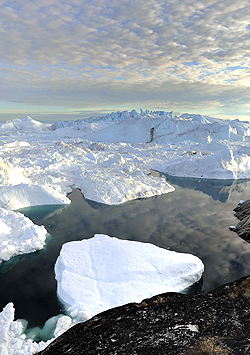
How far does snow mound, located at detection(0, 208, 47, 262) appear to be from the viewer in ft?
32.0

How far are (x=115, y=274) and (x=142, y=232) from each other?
4834mm

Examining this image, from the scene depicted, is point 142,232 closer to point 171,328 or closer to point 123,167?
point 171,328

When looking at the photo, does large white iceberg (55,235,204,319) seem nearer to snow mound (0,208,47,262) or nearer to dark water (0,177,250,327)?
dark water (0,177,250,327)

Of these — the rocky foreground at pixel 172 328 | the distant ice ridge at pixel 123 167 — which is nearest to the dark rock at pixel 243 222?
the distant ice ridge at pixel 123 167

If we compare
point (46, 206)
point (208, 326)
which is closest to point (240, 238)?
point (208, 326)

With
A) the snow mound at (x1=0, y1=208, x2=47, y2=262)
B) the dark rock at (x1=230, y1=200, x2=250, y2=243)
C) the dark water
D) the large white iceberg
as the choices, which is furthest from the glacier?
the dark rock at (x1=230, y1=200, x2=250, y2=243)

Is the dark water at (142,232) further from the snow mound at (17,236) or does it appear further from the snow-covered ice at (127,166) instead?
the snow-covered ice at (127,166)

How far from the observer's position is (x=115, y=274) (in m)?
7.76

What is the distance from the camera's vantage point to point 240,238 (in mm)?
11852

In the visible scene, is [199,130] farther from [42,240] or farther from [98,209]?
[42,240]

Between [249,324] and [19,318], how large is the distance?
6.52 m

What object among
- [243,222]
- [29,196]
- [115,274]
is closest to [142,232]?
[115,274]

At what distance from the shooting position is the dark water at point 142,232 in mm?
7930

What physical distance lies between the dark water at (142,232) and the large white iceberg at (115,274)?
0.66 meters
